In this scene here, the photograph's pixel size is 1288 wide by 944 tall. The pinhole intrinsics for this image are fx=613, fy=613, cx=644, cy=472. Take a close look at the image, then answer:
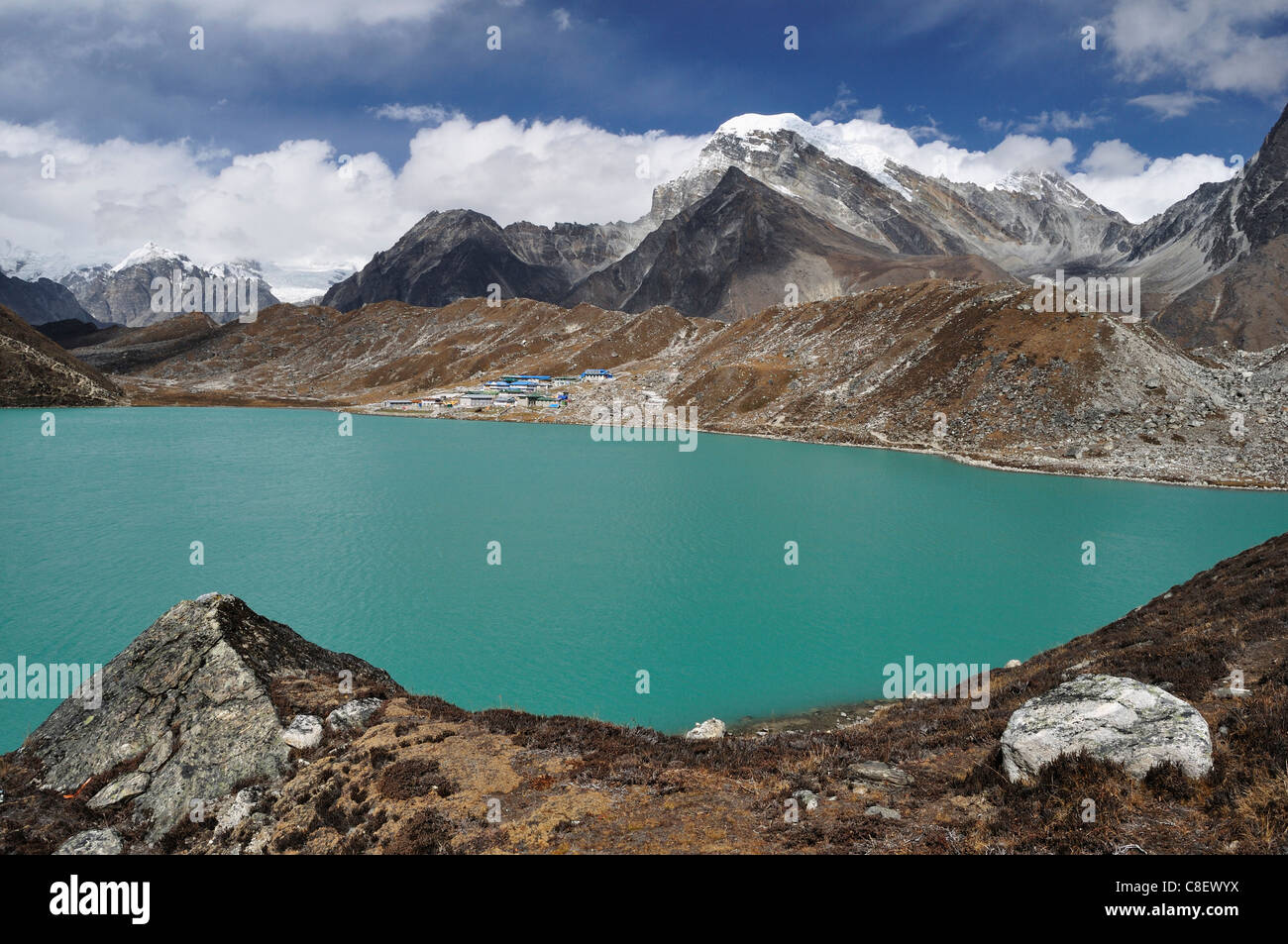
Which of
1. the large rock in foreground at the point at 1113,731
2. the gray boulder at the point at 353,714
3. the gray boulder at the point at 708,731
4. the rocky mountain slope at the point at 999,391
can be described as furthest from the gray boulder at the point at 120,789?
the rocky mountain slope at the point at 999,391

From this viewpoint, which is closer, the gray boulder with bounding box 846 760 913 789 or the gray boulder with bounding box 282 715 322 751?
the gray boulder with bounding box 846 760 913 789

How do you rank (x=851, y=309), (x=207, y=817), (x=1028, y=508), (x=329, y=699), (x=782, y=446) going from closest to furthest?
(x=207, y=817) < (x=329, y=699) < (x=1028, y=508) < (x=782, y=446) < (x=851, y=309)

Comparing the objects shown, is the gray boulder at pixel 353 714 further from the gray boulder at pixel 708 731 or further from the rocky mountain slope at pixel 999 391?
the rocky mountain slope at pixel 999 391

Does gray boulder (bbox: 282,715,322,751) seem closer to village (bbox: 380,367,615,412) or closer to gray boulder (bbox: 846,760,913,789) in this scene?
gray boulder (bbox: 846,760,913,789)

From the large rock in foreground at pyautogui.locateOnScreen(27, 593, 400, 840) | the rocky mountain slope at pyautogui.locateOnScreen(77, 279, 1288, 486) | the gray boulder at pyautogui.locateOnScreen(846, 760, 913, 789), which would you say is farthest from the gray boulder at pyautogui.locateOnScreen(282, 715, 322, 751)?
the rocky mountain slope at pyautogui.locateOnScreen(77, 279, 1288, 486)

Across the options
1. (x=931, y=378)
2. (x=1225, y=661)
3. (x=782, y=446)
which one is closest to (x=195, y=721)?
(x=1225, y=661)

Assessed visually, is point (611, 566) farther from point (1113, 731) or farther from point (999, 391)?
point (999, 391)

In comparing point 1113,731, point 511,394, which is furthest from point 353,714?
point 511,394
